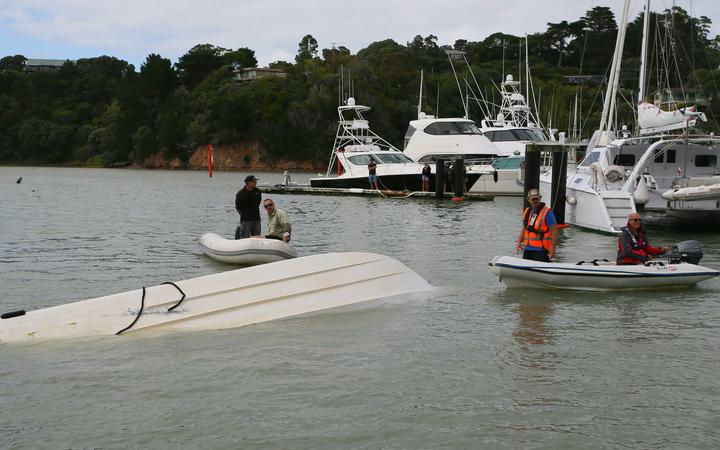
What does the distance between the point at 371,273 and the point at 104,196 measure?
114ft

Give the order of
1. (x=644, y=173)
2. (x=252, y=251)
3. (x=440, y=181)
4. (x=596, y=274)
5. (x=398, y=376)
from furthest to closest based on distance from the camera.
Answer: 1. (x=440, y=181)
2. (x=644, y=173)
3. (x=252, y=251)
4. (x=596, y=274)
5. (x=398, y=376)

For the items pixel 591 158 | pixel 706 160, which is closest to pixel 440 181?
pixel 591 158

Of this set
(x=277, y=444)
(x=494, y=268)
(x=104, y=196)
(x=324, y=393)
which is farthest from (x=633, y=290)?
(x=104, y=196)

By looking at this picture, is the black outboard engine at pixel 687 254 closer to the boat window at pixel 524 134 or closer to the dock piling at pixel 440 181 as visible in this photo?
the dock piling at pixel 440 181

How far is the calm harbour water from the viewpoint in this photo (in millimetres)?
6781

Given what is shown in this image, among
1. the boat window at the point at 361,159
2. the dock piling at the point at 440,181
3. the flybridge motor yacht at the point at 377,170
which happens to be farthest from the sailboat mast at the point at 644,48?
the boat window at the point at 361,159

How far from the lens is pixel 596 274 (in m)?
12.5

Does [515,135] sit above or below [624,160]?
above

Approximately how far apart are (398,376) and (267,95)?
96939mm

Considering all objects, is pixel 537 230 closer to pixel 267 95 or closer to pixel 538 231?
pixel 538 231

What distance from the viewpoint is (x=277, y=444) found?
6570 millimetres

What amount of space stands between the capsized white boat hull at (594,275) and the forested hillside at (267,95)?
6513 cm

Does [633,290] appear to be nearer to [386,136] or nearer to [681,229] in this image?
[681,229]

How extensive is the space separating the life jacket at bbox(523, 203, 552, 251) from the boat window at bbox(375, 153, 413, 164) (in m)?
28.0
